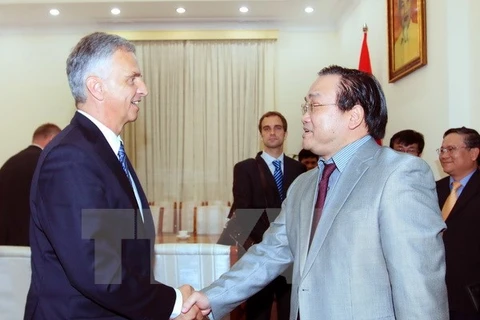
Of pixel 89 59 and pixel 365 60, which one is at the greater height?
pixel 365 60

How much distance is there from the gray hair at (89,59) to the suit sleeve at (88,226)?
30cm

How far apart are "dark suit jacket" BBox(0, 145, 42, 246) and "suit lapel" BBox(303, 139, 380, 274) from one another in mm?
3348

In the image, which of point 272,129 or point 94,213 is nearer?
point 94,213

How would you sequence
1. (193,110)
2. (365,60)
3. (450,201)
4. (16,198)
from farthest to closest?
(193,110)
(365,60)
(16,198)
(450,201)

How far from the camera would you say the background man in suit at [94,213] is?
5.65ft

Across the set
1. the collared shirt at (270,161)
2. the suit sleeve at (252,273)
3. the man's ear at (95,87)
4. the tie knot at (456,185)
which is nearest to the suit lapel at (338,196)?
the suit sleeve at (252,273)

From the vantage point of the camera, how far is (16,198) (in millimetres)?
4727

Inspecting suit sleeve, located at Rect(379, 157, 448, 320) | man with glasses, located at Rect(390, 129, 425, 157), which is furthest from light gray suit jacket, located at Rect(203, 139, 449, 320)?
man with glasses, located at Rect(390, 129, 425, 157)

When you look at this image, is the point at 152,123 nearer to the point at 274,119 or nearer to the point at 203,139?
the point at 203,139

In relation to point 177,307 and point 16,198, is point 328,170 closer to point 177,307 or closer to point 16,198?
point 177,307

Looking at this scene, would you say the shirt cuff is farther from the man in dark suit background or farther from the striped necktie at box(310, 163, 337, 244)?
the man in dark suit background

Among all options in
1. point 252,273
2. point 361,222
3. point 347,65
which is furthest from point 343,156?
point 347,65

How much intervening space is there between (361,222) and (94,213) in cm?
81

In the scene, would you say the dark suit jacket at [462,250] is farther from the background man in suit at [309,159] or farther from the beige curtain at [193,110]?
the beige curtain at [193,110]
